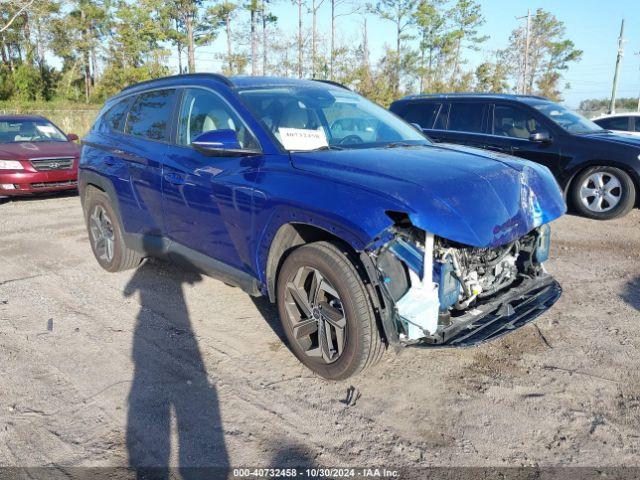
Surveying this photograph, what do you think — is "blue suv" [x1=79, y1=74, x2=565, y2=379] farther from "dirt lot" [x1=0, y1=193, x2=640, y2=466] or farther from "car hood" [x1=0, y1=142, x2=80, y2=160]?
"car hood" [x1=0, y1=142, x2=80, y2=160]

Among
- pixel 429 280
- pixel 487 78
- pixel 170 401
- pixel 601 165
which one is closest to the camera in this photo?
pixel 429 280

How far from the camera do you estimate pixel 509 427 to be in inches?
107

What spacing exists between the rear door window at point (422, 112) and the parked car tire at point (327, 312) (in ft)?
20.9

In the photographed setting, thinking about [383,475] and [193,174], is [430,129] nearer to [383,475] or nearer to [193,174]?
[193,174]

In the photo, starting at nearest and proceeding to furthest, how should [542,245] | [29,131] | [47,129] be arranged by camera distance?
1. [542,245]
2. [29,131]
3. [47,129]

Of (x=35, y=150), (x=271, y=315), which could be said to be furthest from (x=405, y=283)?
(x=35, y=150)

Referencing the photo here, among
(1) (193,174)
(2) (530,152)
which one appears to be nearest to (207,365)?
(1) (193,174)

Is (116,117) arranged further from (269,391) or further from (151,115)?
(269,391)

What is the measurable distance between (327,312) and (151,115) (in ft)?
8.52

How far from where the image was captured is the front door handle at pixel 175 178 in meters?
3.86

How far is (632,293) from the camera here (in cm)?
462

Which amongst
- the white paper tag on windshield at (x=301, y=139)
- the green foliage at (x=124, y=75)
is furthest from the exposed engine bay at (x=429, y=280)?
the green foliage at (x=124, y=75)

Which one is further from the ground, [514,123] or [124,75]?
[124,75]

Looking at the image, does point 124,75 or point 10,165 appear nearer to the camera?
point 10,165
